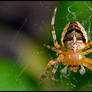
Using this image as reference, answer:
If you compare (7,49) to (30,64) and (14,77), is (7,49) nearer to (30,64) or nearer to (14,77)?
(30,64)

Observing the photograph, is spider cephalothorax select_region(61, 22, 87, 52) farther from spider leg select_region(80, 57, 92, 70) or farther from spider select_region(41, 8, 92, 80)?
spider leg select_region(80, 57, 92, 70)

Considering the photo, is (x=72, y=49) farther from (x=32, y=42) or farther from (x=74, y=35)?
(x=32, y=42)

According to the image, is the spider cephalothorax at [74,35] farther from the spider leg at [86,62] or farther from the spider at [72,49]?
the spider leg at [86,62]

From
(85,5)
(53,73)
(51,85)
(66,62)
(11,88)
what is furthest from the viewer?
(66,62)

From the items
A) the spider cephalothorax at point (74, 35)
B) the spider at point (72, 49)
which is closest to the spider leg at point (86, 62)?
the spider at point (72, 49)

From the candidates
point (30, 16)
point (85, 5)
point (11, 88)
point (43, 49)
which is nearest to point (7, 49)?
point (30, 16)

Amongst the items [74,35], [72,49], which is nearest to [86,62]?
[72,49]
